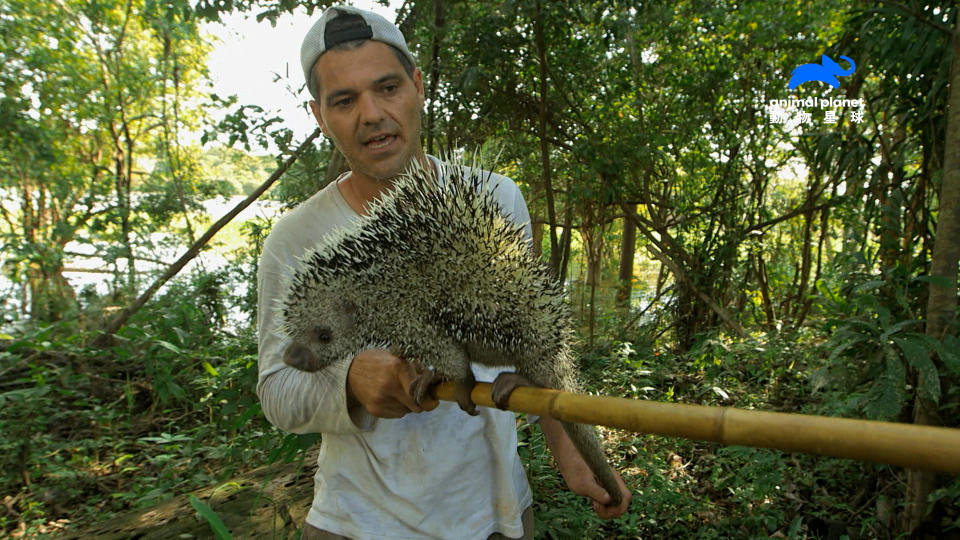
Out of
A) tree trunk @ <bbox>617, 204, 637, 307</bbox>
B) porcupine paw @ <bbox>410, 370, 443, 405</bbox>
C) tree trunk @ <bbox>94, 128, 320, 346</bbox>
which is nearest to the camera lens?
porcupine paw @ <bbox>410, 370, 443, 405</bbox>

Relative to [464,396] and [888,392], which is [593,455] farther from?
[888,392]

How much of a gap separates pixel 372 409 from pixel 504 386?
1.31 ft

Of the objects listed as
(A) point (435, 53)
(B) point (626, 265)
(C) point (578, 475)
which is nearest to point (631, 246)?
(B) point (626, 265)

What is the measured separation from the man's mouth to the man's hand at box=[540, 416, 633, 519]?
45.2 inches

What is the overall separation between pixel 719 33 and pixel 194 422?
6.78m

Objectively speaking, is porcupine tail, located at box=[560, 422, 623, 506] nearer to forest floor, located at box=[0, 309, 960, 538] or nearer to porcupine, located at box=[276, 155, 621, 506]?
porcupine, located at box=[276, 155, 621, 506]

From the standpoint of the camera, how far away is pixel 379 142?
194 cm

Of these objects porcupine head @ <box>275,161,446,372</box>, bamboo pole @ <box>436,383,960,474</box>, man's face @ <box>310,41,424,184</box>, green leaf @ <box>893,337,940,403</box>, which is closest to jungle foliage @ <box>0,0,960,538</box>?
green leaf @ <box>893,337,940,403</box>

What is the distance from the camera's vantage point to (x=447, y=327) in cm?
181

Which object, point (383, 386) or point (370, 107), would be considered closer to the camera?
point (383, 386)

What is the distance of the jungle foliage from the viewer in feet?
10.9

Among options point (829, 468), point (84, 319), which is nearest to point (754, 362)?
point (829, 468)

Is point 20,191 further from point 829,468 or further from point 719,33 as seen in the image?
point 829,468

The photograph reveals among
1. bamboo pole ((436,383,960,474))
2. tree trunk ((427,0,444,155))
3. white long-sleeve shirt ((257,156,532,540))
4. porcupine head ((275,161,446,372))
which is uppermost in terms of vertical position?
tree trunk ((427,0,444,155))
